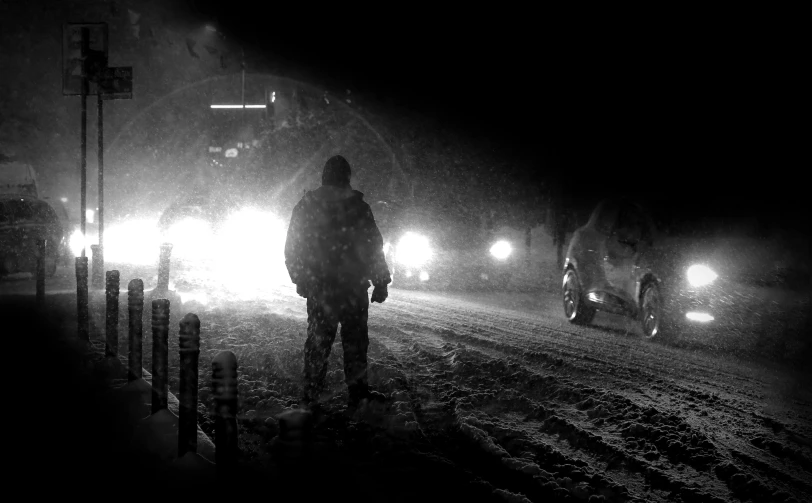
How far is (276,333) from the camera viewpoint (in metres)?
9.48

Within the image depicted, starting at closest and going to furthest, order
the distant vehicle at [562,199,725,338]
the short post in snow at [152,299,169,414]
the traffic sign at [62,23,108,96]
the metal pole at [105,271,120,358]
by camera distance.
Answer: the short post in snow at [152,299,169,414] < the metal pole at [105,271,120,358] < the distant vehicle at [562,199,725,338] < the traffic sign at [62,23,108,96]

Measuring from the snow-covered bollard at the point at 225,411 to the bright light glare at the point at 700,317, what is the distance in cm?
707

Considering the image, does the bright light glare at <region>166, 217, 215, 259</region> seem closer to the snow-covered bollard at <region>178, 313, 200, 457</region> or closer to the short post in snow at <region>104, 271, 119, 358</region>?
the short post in snow at <region>104, 271, 119, 358</region>

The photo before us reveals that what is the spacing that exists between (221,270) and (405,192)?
23.8ft

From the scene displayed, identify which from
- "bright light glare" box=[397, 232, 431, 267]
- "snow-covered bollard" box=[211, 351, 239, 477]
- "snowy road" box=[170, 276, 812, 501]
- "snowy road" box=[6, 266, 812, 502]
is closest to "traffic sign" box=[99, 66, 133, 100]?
"snowy road" box=[6, 266, 812, 502]

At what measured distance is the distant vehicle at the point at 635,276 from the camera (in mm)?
8789

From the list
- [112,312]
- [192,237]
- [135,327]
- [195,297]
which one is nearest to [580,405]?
[135,327]

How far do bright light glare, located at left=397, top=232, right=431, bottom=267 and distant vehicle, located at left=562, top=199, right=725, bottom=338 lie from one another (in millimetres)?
5874

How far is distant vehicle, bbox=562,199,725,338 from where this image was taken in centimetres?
879

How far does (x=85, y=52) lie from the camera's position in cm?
1433

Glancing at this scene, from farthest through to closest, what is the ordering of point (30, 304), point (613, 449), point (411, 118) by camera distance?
point (411, 118) < point (30, 304) < point (613, 449)

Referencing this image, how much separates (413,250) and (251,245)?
511 inches

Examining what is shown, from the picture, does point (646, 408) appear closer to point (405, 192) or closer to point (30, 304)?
point (30, 304)

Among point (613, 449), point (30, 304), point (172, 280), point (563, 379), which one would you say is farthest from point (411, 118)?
point (613, 449)
